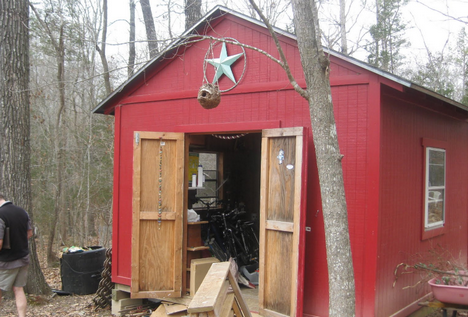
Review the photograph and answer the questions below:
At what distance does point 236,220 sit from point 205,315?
459 centimetres

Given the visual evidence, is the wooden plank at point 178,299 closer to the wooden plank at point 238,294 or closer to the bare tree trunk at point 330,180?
the wooden plank at point 238,294

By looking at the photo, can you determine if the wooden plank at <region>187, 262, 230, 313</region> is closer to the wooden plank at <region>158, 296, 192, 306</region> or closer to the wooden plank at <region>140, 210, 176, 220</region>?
the wooden plank at <region>140, 210, 176, 220</region>

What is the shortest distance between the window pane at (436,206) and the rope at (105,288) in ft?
16.4

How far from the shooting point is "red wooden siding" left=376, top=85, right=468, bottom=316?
202 inches

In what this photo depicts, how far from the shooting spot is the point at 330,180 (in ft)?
12.0

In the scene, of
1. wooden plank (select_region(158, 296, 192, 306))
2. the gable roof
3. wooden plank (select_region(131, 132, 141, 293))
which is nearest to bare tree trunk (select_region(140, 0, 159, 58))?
the gable roof

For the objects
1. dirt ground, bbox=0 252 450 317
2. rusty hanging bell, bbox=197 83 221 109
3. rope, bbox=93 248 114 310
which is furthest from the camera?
rope, bbox=93 248 114 310

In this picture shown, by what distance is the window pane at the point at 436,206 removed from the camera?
6419 mm

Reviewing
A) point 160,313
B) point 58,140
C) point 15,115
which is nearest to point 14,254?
point 160,313

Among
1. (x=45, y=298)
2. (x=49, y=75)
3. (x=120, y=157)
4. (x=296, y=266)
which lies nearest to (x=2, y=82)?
(x=120, y=157)

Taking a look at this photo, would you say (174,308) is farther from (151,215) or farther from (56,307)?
(56,307)

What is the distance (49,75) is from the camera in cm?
1580

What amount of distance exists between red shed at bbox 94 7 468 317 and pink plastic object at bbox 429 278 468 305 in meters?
0.43

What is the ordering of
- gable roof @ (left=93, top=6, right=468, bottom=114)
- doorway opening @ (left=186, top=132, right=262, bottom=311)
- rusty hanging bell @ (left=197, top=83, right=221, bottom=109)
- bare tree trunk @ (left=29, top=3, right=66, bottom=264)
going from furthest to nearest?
bare tree trunk @ (left=29, top=3, right=66, bottom=264)
doorway opening @ (left=186, top=132, right=262, bottom=311)
rusty hanging bell @ (left=197, top=83, right=221, bottom=109)
gable roof @ (left=93, top=6, right=468, bottom=114)
